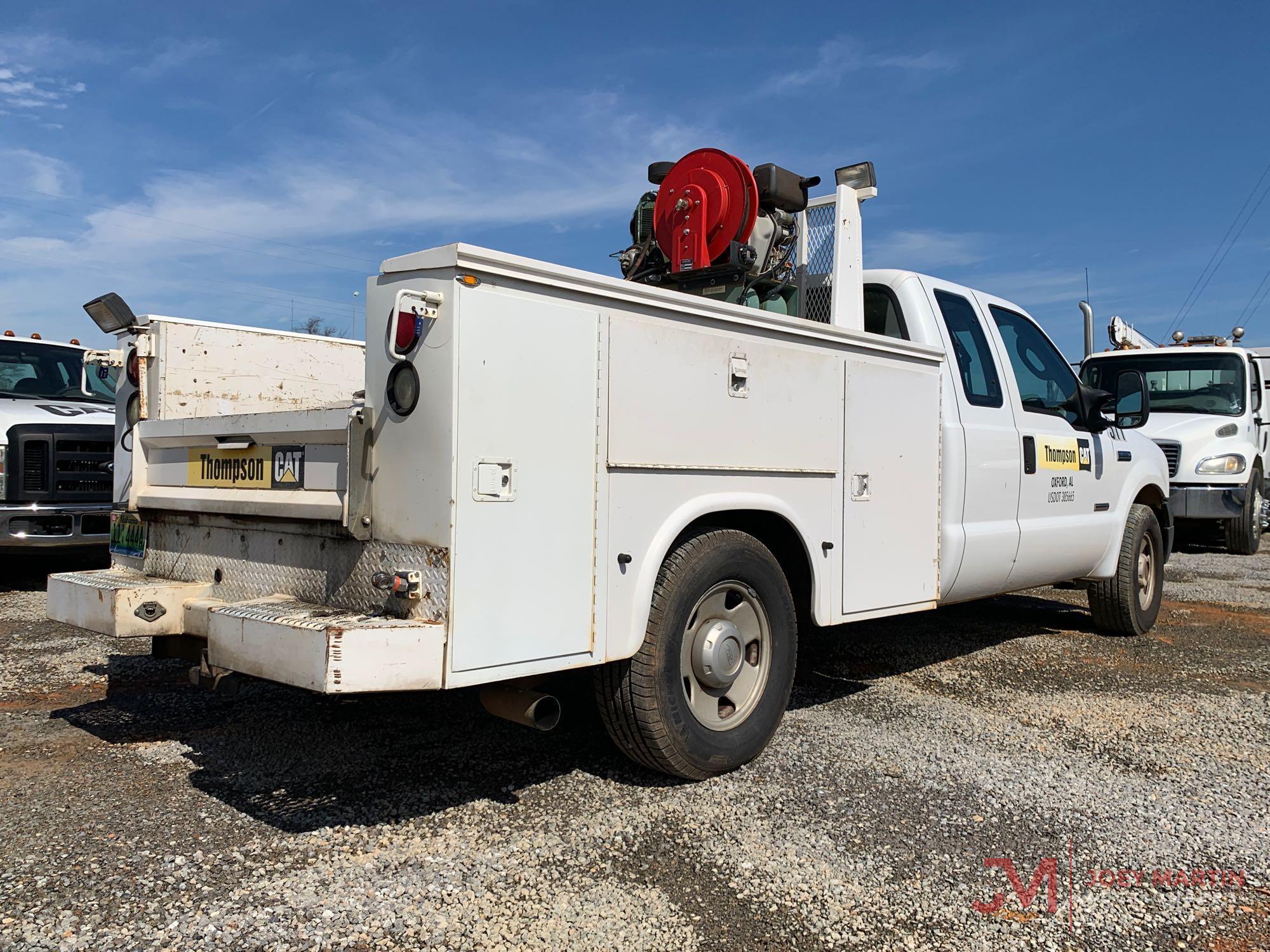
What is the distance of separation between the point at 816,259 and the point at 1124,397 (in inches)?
105

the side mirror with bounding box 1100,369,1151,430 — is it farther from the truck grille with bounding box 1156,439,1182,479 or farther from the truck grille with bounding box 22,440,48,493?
the truck grille with bounding box 22,440,48,493

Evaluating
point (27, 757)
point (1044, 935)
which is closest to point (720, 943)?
point (1044, 935)

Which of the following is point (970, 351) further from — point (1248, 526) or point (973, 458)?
point (1248, 526)

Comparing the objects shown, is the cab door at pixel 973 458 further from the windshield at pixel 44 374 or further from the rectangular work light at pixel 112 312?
the windshield at pixel 44 374

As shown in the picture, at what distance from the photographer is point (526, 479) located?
3.04m

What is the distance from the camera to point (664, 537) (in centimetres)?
345

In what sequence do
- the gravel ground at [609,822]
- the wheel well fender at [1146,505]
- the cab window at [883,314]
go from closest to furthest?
the gravel ground at [609,822] < the cab window at [883,314] < the wheel well fender at [1146,505]

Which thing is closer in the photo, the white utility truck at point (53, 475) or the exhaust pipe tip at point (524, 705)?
the exhaust pipe tip at point (524, 705)

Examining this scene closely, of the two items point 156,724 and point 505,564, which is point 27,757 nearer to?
point 156,724

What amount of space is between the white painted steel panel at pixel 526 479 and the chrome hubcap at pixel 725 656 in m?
0.61

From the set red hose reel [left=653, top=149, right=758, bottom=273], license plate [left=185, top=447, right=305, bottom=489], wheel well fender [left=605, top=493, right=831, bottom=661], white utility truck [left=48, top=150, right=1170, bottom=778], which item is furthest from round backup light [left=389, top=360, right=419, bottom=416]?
red hose reel [left=653, top=149, right=758, bottom=273]

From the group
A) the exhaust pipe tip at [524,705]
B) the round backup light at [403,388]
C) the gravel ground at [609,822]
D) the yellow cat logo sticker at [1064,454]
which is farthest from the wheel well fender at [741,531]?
the yellow cat logo sticker at [1064,454]

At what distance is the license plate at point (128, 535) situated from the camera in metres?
4.29

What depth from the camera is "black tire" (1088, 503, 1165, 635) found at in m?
6.66
